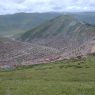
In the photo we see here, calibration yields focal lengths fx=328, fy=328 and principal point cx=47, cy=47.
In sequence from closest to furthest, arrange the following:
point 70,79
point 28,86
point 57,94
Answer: point 57,94 → point 28,86 → point 70,79

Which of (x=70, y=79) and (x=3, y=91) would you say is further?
(x=70, y=79)

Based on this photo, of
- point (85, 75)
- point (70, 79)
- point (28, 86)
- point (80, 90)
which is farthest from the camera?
point (85, 75)

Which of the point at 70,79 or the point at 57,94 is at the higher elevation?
the point at 57,94

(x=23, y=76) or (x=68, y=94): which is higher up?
(x=68, y=94)

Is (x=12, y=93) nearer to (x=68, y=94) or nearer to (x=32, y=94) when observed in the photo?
(x=32, y=94)

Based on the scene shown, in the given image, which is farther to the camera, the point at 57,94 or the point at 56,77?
the point at 56,77

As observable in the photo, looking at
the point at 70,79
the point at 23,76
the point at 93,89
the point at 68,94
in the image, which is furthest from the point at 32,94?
the point at 23,76

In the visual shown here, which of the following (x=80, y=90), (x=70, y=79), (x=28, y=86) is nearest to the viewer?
(x=80, y=90)

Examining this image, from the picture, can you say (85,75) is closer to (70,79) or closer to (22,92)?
(70,79)

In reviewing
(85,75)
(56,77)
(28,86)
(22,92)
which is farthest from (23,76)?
(22,92)
